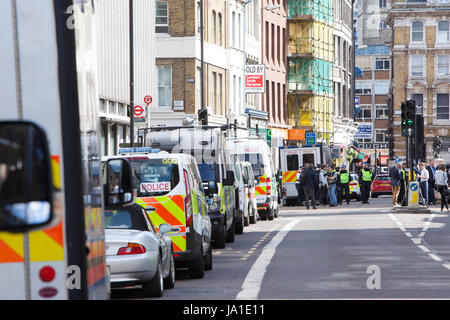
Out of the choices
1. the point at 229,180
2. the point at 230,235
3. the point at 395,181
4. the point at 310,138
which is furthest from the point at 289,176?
the point at 229,180

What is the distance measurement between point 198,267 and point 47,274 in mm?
11928

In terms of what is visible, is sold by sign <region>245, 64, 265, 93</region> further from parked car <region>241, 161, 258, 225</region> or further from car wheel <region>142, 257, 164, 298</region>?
car wheel <region>142, 257, 164, 298</region>

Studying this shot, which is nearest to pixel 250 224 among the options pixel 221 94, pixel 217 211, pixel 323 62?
pixel 217 211

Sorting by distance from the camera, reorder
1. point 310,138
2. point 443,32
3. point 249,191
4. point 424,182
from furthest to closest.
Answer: point 443,32, point 310,138, point 424,182, point 249,191

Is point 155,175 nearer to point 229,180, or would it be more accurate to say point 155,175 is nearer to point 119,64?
point 229,180

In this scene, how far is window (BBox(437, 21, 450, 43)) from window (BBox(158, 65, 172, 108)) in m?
50.8

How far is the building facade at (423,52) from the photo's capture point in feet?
331

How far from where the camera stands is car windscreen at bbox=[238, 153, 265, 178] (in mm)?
38781

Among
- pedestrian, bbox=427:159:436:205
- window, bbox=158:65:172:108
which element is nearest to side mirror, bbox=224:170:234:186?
pedestrian, bbox=427:159:436:205

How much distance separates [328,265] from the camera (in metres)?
19.1

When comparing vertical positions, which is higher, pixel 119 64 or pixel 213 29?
pixel 213 29

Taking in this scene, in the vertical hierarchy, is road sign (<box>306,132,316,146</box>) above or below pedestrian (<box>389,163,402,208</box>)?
above

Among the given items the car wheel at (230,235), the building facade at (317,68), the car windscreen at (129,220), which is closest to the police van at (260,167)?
the car wheel at (230,235)

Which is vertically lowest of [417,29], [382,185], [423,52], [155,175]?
[382,185]
